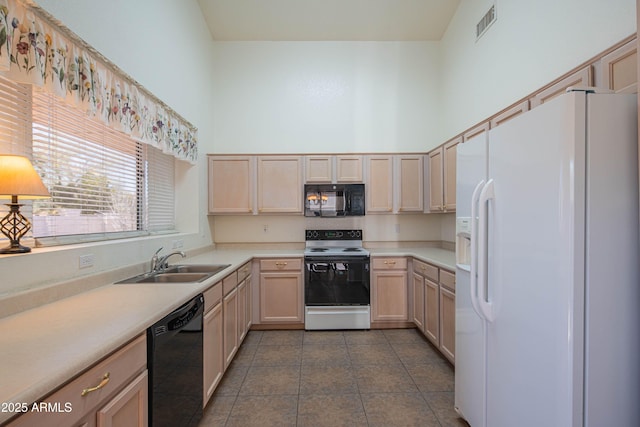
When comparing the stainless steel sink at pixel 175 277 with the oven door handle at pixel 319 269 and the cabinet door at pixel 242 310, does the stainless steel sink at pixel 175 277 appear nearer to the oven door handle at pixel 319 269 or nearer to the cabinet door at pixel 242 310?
the cabinet door at pixel 242 310

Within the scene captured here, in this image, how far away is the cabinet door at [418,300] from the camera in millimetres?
3010

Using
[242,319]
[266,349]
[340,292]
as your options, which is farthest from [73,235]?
[340,292]

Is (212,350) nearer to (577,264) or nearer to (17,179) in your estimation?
(17,179)

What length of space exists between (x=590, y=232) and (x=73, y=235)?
101 inches

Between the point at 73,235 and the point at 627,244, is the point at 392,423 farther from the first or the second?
the point at 73,235

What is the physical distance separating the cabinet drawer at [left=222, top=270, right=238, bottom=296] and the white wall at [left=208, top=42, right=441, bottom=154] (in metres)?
1.89

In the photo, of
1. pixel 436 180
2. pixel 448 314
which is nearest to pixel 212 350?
pixel 448 314

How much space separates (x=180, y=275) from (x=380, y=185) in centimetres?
241

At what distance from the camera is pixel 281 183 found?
357 cm

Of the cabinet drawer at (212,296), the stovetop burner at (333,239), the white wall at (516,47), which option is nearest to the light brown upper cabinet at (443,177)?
the white wall at (516,47)

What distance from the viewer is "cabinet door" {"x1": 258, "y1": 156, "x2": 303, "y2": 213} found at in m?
3.57

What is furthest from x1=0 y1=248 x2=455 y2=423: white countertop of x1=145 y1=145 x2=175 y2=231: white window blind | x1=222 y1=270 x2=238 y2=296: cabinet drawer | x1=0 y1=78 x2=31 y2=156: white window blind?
x1=145 y1=145 x2=175 y2=231: white window blind

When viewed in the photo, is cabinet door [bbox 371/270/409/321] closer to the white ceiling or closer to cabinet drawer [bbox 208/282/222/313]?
cabinet drawer [bbox 208/282/222/313]

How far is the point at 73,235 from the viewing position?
177 cm
